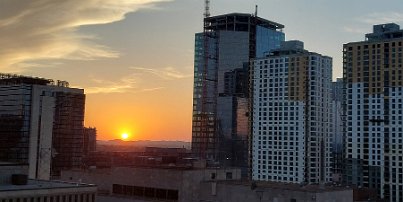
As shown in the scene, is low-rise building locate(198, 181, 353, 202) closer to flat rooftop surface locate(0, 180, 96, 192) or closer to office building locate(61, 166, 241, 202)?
office building locate(61, 166, 241, 202)

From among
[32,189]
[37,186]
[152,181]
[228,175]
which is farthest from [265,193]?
[37,186]

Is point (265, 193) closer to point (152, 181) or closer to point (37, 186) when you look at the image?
point (152, 181)

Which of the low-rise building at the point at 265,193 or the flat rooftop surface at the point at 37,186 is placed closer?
the flat rooftop surface at the point at 37,186

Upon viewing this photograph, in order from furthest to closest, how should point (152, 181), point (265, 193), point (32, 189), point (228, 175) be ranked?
point (228, 175), point (152, 181), point (265, 193), point (32, 189)

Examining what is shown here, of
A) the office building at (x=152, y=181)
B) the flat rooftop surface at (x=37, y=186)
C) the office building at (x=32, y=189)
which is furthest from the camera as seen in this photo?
the office building at (x=152, y=181)

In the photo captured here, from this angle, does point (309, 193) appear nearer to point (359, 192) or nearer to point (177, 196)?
point (177, 196)

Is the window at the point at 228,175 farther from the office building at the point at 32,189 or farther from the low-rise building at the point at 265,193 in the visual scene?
the office building at the point at 32,189

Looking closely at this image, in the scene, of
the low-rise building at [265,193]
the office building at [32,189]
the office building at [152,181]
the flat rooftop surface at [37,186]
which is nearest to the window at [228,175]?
the office building at [152,181]

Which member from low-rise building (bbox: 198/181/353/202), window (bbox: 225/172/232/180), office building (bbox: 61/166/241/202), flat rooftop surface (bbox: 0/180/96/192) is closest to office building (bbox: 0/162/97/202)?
flat rooftop surface (bbox: 0/180/96/192)

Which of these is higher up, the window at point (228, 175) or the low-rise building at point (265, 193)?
the window at point (228, 175)

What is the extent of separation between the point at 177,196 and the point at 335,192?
3295 cm

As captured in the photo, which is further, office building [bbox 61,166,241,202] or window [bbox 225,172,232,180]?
window [bbox 225,172,232,180]

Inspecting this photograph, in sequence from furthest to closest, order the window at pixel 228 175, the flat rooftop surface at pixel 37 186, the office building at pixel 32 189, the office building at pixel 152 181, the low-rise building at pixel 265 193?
1. the window at pixel 228 175
2. the office building at pixel 152 181
3. the low-rise building at pixel 265 193
4. the flat rooftop surface at pixel 37 186
5. the office building at pixel 32 189

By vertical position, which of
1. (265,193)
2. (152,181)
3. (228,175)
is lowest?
(265,193)
